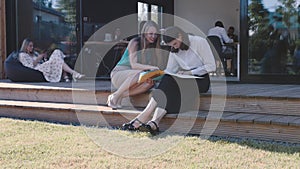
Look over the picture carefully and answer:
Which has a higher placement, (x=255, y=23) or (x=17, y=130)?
(x=255, y=23)

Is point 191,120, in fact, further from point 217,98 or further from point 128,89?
point 128,89

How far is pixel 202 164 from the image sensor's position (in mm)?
2508

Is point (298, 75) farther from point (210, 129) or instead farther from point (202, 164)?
point (202, 164)

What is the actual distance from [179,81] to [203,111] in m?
0.49

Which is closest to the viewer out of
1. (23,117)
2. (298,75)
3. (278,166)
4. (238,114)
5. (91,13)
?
(278,166)

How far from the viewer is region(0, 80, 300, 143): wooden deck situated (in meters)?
3.14

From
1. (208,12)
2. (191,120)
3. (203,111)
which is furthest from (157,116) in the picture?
(208,12)

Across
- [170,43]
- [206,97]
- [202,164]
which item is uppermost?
[170,43]

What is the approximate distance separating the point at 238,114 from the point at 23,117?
251 cm

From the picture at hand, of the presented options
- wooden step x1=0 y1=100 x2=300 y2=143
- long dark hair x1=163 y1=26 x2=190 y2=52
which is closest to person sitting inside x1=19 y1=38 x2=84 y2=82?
wooden step x1=0 y1=100 x2=300 y2=143

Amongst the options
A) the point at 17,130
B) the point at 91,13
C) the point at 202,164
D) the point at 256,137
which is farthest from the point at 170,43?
the point at 91,13

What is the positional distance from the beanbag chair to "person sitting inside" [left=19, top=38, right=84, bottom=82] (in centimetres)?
7

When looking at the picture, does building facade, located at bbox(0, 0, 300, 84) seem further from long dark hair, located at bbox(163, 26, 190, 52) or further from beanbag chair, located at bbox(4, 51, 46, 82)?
long dark hair, located at bbox(163, 26, 190, 52)

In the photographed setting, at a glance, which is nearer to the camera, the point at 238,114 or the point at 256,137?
the point at 256,137
